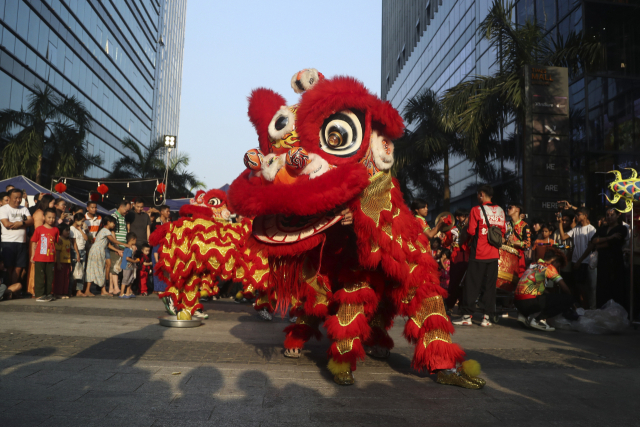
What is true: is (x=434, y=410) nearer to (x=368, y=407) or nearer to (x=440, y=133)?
(x=368, y=407)

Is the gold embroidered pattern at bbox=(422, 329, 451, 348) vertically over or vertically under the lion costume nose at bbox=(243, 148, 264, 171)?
under

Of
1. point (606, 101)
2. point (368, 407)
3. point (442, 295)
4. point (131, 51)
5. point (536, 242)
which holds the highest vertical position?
point (131, 51)

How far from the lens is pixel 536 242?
879 centimetres

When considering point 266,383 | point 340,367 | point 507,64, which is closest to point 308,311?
point 340,367

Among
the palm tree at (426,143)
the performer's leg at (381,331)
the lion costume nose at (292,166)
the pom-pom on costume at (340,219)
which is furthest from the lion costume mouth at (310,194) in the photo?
the palm tree at (426,143)

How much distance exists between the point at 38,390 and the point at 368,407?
203cm

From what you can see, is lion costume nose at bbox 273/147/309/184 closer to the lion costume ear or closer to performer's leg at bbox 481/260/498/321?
the lion costume ear

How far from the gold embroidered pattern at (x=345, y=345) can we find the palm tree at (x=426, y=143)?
1860 centimetres

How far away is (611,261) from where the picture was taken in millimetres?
7371

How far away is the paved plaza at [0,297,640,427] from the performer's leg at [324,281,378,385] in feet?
0.46

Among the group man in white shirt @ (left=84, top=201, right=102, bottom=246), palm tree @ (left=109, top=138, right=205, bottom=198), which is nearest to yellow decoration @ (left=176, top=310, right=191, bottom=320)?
man in white shirt @ (left=84, top=201, right=102, bottom=246)

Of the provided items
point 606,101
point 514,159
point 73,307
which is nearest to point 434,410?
point 73,307

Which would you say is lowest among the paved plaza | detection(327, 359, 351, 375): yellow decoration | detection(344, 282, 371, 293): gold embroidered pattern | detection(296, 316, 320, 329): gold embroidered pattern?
the paved plaza

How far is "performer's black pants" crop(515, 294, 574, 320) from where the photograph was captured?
6.73 metres
